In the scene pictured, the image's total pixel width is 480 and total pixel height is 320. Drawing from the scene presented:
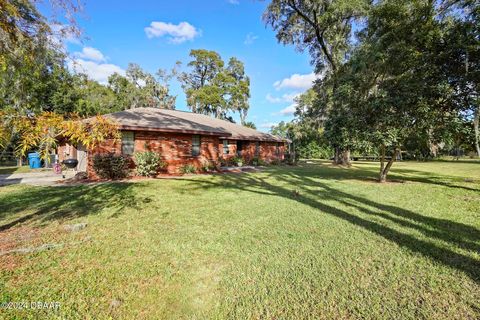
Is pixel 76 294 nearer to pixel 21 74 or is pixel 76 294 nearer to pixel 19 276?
pixel 19 276

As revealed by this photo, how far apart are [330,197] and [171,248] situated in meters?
5.45

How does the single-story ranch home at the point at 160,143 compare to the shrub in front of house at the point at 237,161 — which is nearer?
the single-story ranch home at the point at 160,143

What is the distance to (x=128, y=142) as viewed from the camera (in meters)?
11.7

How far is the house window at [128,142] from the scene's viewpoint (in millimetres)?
11594

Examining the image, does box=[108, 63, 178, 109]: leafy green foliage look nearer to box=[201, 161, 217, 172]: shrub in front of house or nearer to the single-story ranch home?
the single-story ranch home

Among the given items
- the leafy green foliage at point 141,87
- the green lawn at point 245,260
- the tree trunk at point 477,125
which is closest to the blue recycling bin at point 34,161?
the green lawn at point 245,260

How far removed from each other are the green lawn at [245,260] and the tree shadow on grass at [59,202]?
72 mm

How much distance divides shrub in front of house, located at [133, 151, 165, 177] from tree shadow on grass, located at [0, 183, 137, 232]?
247 centimetres

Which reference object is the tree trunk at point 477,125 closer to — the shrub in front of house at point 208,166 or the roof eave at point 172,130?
the roof eave at point 172,130

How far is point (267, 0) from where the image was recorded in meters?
16.3

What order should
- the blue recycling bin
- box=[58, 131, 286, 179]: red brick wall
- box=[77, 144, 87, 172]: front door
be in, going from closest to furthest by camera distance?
box=[58, 131, 286, 179]: red brick wall, box=[77, 144, 87, 172]: front door, the blue recycling bin

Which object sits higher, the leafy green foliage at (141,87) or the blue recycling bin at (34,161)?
the leafy green foliage at (141,87)

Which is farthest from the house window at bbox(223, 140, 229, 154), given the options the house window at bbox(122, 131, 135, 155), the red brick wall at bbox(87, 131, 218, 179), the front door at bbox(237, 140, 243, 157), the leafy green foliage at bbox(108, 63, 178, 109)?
the leafy green foliage at bbox(108, 63, 178, 109)

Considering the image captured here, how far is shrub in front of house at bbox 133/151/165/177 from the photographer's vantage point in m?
11.3
